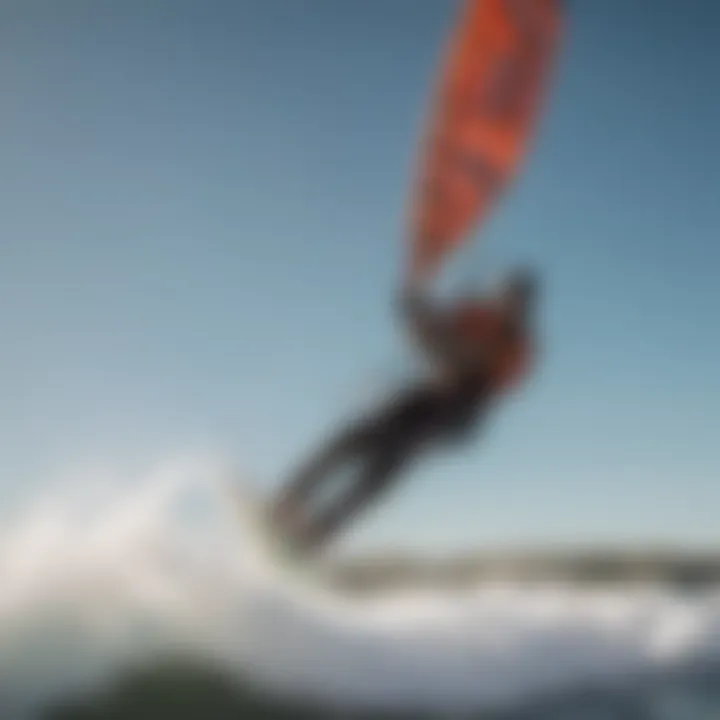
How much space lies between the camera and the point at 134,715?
2244mm

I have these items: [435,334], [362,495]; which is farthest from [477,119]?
[362,495]

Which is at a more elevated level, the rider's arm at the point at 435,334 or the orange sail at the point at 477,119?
the orange sail at the point at 477,119

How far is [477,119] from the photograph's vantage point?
2.28m

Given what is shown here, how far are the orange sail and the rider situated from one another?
12cm

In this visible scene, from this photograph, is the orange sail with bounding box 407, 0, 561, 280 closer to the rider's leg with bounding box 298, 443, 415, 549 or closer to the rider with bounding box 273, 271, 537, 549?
the rider with bounding box 273, 271, 537, 549

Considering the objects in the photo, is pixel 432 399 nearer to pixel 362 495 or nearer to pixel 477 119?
pixel 362 495

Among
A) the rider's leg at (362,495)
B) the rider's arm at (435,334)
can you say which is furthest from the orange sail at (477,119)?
the rider's leg at (362,495)

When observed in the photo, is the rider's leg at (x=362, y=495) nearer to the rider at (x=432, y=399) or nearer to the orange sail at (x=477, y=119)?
the rider at (x=432, y=399)

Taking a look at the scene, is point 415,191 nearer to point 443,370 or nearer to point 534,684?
point 443,370

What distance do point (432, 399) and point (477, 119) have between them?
1.97 feet

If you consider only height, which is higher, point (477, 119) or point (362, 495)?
point (477, 119)

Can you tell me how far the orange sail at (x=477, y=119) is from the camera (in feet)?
7.29

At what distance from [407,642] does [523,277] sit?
0.86 meters

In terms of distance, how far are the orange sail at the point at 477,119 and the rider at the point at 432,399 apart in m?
0.12
